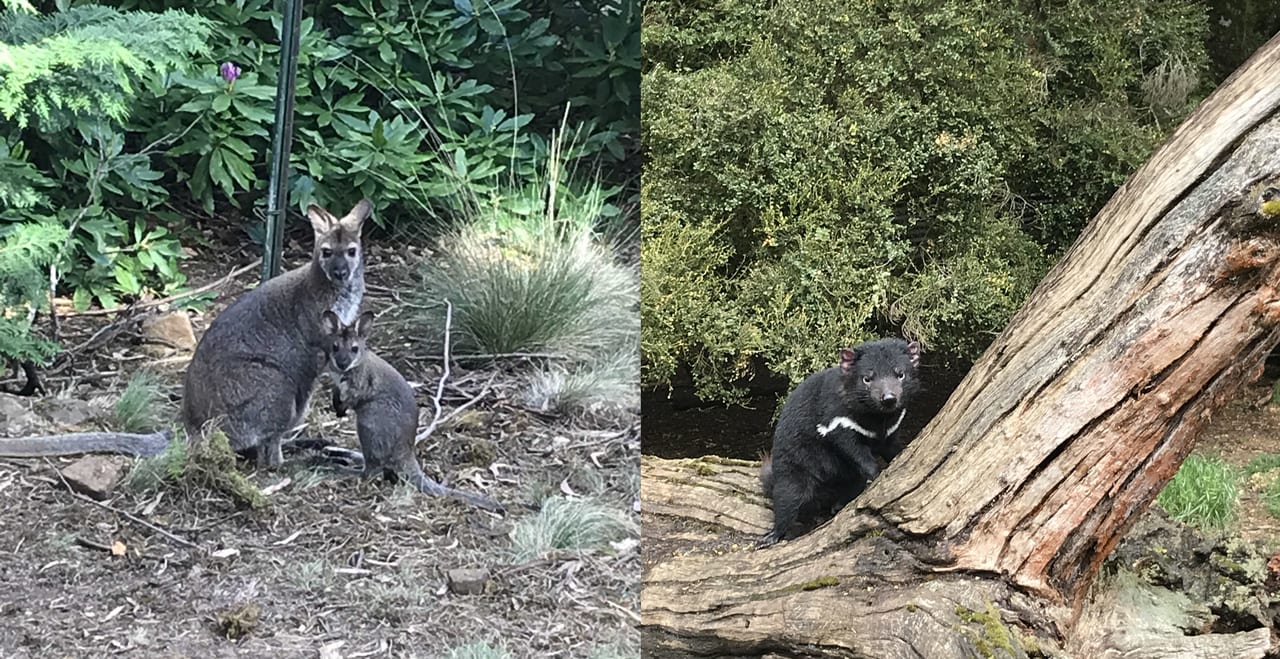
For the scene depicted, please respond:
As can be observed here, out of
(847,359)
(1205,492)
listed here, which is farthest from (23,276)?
(1205,492)

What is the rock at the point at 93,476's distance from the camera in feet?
5.74

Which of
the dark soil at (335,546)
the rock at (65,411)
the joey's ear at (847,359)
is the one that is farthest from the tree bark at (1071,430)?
the rock at (65,411)

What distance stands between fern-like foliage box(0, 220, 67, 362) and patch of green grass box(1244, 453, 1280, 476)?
2.62 metres

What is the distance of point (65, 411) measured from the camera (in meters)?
1.76

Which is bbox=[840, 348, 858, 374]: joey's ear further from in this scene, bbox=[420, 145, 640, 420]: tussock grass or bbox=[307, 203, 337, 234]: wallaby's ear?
bbox=[307, 203, 337, 234]: wallaby's ear

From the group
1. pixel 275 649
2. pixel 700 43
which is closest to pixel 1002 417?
pixel 700 43

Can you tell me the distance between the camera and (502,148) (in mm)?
1850

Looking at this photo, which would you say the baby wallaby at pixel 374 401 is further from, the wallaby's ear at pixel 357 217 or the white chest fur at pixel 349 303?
the wallaby's ear at pixel 357 217

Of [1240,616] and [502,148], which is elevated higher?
[502,148]

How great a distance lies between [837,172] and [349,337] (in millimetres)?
1046

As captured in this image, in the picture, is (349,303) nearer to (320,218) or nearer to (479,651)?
(320,218)

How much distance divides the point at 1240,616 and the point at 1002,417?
84 centimetres

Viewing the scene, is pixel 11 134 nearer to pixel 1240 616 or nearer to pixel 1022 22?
pixel 1022 22

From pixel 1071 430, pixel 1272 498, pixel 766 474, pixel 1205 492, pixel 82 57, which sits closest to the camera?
pixel 82 57
